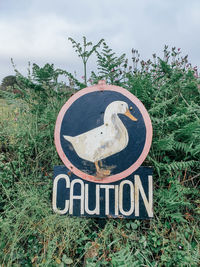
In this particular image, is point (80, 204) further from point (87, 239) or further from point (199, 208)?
point (199, 208)

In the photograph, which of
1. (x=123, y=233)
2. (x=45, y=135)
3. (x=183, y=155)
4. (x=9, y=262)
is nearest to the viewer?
(x=9, y=262)

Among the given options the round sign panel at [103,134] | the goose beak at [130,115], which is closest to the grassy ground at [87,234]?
the round sign panel at [103,134]

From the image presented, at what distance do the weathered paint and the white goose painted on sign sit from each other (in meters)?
0.15

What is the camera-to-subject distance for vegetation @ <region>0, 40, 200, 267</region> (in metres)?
1.41

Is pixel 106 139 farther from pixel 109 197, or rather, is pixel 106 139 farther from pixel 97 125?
pixel 109 197

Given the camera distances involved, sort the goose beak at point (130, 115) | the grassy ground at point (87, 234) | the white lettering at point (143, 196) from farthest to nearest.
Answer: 1. the goose beak at point (130, 115)
2. the white lettering at point (143, 196)
3. the grassy ground at point (87, 234)

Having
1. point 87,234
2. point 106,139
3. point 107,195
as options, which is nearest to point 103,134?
point 106,139

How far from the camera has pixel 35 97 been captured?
2385 mm

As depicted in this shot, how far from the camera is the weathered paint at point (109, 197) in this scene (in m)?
1.61

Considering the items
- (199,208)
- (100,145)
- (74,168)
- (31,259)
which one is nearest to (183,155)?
(199,208)

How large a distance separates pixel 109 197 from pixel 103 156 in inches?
12.9

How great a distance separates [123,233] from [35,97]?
5.62 feet

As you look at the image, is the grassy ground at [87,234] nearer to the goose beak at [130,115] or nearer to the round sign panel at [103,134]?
the round sign panel at [103,134]

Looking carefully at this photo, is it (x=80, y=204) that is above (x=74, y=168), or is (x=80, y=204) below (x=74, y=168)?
below
